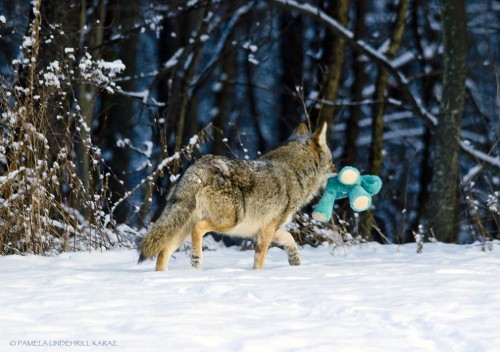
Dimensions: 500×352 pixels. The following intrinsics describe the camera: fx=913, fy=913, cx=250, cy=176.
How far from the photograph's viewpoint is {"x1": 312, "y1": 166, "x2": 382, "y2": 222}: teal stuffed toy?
7.81 metres

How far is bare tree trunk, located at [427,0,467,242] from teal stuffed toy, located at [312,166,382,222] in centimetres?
400

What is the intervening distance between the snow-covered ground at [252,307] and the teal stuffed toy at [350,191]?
50 cm


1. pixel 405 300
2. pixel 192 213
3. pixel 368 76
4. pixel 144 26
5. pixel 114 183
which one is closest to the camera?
pixel 405 300

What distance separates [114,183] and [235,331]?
38.3 ft

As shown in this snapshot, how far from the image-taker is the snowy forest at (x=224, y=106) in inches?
341

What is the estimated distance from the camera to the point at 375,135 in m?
17.2

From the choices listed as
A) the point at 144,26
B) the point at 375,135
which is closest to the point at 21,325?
the point at 144,26

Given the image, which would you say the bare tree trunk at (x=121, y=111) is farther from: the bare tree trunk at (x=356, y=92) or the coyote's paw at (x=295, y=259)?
the coyote's paw at (x=295, y=259)

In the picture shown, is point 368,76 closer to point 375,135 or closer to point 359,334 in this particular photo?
point 375,135

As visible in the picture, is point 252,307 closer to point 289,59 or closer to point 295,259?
point 295,259

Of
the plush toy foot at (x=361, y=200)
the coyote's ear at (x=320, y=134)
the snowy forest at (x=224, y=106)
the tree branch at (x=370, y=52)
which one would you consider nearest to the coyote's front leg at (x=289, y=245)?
the plush toy foot at (x=361, y=200)

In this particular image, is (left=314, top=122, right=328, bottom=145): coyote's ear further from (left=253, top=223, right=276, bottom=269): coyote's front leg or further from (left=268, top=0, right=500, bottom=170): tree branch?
(left=268, top=0, right=500, bottom=170): tree branch

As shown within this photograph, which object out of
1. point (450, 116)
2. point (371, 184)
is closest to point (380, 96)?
point (450, 116)

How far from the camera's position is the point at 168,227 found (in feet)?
22.8
